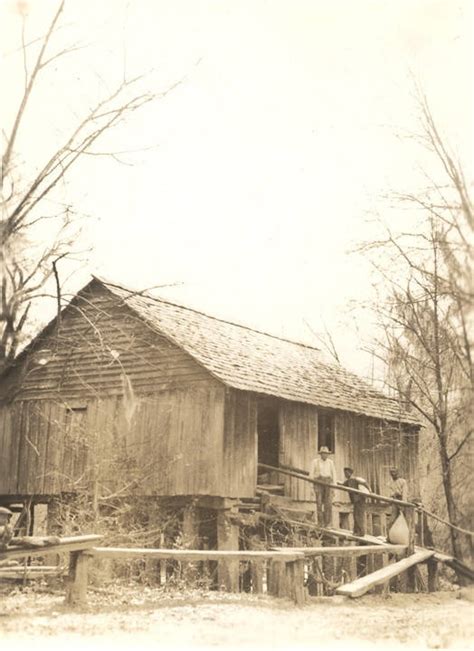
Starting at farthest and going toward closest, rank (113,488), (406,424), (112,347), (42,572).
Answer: (406,424) < (112,347) < (113,488) < (42,572)

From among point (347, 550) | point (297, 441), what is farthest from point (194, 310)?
point (347, 550)

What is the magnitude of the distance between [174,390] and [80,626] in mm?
9064

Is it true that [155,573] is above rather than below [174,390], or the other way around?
below

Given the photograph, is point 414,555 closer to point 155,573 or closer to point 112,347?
point 155,573

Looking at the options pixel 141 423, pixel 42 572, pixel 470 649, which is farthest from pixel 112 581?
pixel 470 649

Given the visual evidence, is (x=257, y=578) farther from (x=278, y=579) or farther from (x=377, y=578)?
(x=278, y=579)

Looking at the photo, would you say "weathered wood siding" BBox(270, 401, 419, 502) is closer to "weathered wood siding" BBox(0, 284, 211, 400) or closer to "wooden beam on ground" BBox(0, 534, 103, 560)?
"weathered wood siding" BBox(0, 284, 211, 400)

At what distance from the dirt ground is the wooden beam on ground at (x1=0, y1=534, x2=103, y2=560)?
708mm

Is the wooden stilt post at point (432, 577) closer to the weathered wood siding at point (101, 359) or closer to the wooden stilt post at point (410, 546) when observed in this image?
the wooden stilt post at point (410, 546)

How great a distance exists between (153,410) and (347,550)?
20.5ft

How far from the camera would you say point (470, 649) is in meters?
8.05

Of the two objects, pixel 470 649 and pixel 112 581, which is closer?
pixel 470 649

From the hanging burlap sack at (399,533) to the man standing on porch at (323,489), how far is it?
135 centimetres

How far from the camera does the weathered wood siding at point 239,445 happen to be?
16516 millimetres
